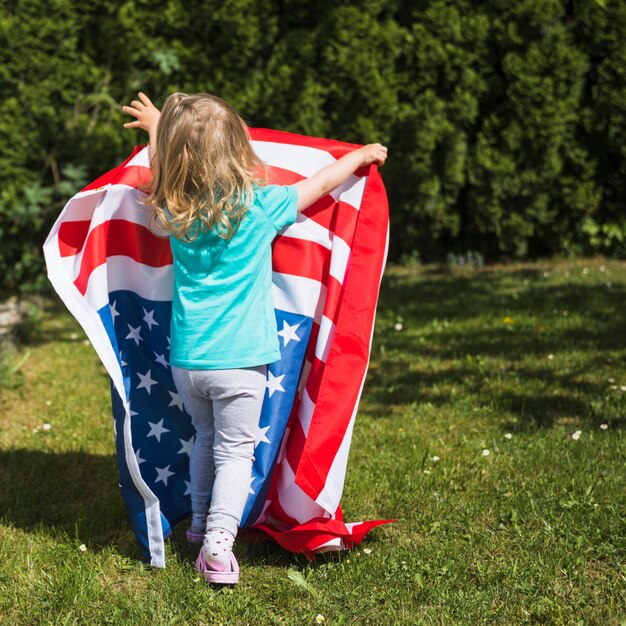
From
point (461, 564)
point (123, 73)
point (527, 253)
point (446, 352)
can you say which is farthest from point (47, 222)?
point (461, 564)

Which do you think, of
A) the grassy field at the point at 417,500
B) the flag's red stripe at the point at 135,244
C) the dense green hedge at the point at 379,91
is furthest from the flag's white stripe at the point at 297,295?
the dense green hedge at the point at 379,91

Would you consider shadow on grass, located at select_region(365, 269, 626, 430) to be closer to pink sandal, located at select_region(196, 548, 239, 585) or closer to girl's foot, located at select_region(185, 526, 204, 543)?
girl's foot, located at select_region(185, 526, 204, 543)

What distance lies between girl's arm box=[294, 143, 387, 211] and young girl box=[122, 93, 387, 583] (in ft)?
0.05

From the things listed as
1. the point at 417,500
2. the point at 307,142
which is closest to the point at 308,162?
the point at 307,142

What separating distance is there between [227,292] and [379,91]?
17.1 feet

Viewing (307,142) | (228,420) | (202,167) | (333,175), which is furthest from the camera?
(307,142)

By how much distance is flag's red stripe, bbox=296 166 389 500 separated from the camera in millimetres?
2959

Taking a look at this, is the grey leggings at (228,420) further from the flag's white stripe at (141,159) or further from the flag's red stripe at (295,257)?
the flag's white stripe at (141,159)

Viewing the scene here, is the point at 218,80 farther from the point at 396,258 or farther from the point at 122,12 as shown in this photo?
the point at 396,258

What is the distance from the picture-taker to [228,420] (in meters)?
2.91

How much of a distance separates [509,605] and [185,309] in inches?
57.1


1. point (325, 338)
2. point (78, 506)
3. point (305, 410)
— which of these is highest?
point (325, 338)

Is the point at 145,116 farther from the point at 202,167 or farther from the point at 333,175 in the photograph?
the point at 333,175

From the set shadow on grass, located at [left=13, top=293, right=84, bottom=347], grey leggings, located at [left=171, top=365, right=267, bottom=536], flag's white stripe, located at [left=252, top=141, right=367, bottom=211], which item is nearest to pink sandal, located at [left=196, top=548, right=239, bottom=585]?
grey leggings, located at [left=171, top=365, right=267, bottom=536]
